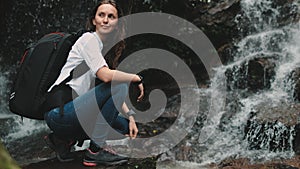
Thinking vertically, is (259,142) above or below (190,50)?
below

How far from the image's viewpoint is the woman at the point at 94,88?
3.05m

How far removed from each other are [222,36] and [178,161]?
353 cm

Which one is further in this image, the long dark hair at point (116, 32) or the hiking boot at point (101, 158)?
the hiking boot at point (101, 158)

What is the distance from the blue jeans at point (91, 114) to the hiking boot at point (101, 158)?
127 mm

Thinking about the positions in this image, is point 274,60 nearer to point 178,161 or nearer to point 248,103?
point 248,103

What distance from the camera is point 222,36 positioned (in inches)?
298

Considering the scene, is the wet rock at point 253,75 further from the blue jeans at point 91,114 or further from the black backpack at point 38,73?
the black backpack at point 38,73

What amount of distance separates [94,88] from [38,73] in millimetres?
461

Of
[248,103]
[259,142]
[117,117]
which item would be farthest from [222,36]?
[117,117]

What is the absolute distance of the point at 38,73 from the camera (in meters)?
3.12

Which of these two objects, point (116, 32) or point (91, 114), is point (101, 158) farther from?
point (116, 32)

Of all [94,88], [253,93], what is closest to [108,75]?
[94,88]

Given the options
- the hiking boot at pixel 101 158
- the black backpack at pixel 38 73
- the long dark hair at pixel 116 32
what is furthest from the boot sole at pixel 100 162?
the long dark hair at pixel 116 32

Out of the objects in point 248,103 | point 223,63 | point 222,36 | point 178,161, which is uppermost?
point 222,36
